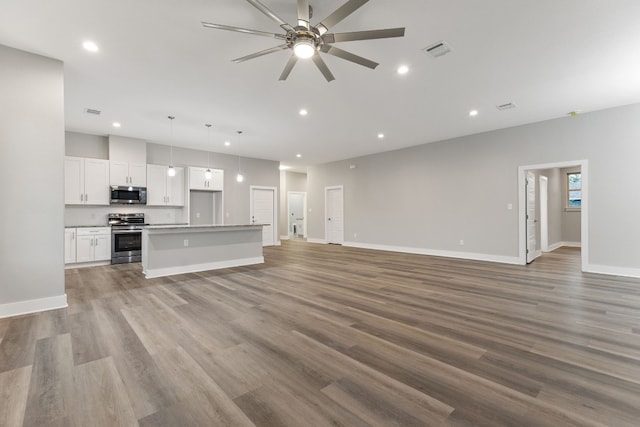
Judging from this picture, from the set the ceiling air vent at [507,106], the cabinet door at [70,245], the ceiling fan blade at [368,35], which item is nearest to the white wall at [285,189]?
the cabinet door at [70,245]

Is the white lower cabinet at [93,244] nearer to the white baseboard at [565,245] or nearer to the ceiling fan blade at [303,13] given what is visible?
the ceiling fan blade at [303,13]

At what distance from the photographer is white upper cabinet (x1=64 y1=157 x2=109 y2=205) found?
5941 mm

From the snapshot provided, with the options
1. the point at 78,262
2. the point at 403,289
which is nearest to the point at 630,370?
the point at 403,289

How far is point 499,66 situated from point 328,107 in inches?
103

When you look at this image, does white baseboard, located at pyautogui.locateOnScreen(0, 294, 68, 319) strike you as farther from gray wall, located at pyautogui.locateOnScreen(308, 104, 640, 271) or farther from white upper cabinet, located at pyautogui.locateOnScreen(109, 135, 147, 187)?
gray wall, located at pyautogui.locateOnScreen(308, 104, 640, 271)

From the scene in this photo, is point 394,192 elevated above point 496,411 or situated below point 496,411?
above

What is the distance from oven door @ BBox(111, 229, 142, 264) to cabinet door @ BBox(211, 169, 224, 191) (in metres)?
2.26

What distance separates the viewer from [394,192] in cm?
848

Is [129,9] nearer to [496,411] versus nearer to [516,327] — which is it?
[496,411]

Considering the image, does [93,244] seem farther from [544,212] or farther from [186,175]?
[544,212]

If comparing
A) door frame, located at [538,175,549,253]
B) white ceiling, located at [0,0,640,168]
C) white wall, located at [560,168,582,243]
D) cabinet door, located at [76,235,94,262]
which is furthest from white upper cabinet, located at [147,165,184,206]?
white wall, located at [560,168,582,243]

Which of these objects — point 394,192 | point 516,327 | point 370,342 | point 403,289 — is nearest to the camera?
point 370,342

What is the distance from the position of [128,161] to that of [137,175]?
38 cm

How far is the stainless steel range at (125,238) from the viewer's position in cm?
634
